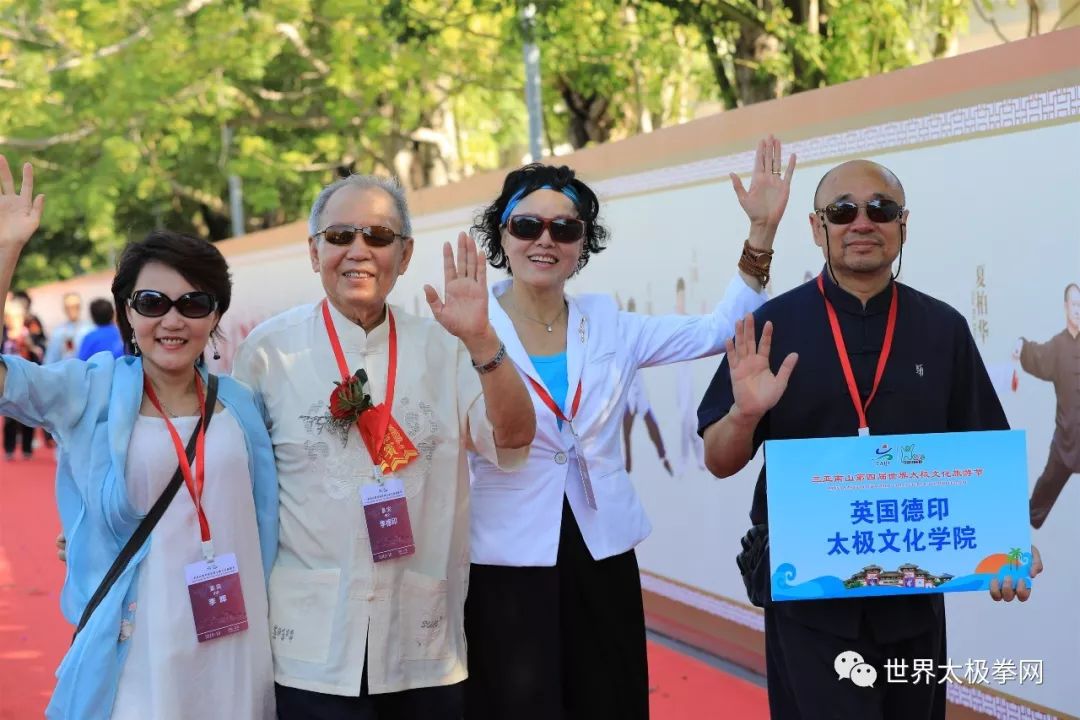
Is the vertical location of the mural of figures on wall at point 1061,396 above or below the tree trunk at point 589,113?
below

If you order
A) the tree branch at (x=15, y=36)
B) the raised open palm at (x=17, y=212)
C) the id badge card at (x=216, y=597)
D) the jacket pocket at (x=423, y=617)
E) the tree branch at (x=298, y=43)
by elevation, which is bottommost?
the jacket pocket at (x=423, y=617)

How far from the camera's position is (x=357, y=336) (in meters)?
3.33

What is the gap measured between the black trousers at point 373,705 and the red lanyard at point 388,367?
59cm

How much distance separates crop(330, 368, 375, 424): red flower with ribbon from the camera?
3.16m

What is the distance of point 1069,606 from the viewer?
447 cm

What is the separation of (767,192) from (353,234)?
44.4 inches

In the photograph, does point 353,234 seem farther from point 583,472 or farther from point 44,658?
point 44,658

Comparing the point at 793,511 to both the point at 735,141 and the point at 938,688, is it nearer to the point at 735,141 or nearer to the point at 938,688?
the point at 938,688

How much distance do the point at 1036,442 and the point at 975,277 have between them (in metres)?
0.66

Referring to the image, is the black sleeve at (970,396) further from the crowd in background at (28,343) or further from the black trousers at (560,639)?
the crowd in background at (28,343)

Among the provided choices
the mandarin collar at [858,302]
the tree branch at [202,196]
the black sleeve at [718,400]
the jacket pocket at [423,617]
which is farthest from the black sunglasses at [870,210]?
the tree branch at [202,196]

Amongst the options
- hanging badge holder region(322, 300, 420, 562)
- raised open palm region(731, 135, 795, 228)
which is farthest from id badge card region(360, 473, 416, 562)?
raised open palm region(731, 135, 795, 228)

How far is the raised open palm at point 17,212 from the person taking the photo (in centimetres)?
301

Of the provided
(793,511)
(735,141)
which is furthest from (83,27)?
(793,511)
